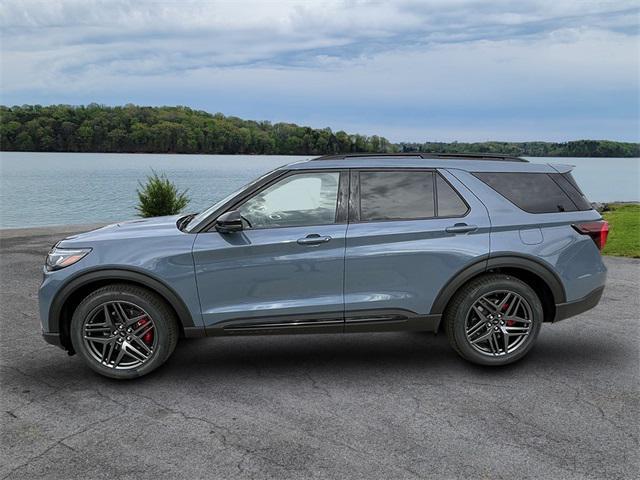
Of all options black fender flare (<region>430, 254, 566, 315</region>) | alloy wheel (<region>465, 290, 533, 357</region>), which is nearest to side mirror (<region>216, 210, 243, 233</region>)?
black fender flare (<region>430, 254, 566, 315</region>)

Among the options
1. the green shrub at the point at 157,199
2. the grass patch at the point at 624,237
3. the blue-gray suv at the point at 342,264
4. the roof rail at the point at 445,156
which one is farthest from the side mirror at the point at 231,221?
the green shrub at the point at 157,199

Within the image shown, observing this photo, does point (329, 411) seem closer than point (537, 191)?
Yes

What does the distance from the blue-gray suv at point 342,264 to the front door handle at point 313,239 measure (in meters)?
0.01

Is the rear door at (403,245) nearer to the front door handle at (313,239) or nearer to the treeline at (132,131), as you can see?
the front door handle at (313,239)

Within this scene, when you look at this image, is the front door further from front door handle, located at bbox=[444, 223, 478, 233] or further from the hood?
front door handle, located at bbox=[444, 223, 478, 233]

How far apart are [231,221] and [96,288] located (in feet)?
4.17

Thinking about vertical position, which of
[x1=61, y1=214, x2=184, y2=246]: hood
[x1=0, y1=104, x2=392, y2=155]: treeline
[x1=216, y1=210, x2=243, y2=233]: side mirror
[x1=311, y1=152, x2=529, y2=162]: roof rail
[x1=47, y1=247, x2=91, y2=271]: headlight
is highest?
[x1=0, y1=104, x2=392, y2=155]: treeline

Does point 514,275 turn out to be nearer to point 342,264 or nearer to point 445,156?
point 445,156

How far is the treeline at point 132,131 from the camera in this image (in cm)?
5091

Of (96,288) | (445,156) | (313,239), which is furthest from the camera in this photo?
(445,156)

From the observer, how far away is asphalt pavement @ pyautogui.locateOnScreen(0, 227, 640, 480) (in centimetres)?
338

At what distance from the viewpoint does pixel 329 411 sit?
4117 millimetres

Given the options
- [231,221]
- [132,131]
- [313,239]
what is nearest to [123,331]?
[231,221]

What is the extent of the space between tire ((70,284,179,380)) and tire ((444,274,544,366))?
2331 mm
